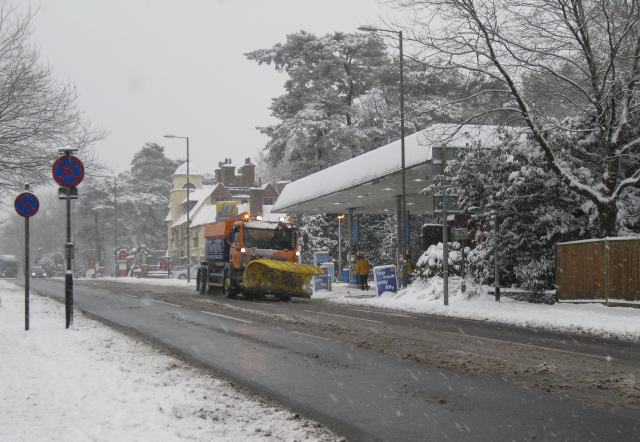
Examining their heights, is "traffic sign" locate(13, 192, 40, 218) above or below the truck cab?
above

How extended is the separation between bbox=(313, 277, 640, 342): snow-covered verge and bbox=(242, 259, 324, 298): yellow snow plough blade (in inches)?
86.4

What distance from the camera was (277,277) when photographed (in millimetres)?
24094

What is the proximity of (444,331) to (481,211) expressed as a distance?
9.39m

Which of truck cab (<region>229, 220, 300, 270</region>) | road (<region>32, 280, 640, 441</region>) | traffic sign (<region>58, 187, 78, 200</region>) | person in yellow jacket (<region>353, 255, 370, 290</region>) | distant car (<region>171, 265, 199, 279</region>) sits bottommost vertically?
distant car (<region>171, 265, 199, 279</region>)

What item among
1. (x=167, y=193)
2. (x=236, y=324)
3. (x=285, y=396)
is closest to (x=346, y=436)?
(x=285, y=396)

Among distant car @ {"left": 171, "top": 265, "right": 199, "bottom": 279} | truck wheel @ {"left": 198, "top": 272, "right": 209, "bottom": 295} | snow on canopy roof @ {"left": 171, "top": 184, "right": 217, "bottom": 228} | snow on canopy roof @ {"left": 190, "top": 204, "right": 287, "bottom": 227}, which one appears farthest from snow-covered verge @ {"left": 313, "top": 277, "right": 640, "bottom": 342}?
snow on canopy roof @ {"left": 171, "top": 184, "right": 217, "bottom": 228}

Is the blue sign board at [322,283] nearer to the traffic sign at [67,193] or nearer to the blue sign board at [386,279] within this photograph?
the blue sign board at [386,279]

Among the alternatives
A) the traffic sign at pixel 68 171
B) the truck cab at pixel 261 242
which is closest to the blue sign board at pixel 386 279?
the truck cab at pixel 261 242

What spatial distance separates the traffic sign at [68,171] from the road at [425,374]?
3364 mm

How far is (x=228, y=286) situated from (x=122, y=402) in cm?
1870

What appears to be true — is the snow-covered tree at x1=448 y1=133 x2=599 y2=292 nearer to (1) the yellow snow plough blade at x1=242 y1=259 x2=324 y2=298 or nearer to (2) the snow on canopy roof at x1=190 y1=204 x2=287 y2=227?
(1) the yellow snow plough blade at x1=242 y1=259 x2=324 y2=298

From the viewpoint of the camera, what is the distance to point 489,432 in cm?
589

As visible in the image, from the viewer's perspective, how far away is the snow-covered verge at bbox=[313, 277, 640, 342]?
1571cm

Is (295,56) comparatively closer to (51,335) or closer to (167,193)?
(51,335)
